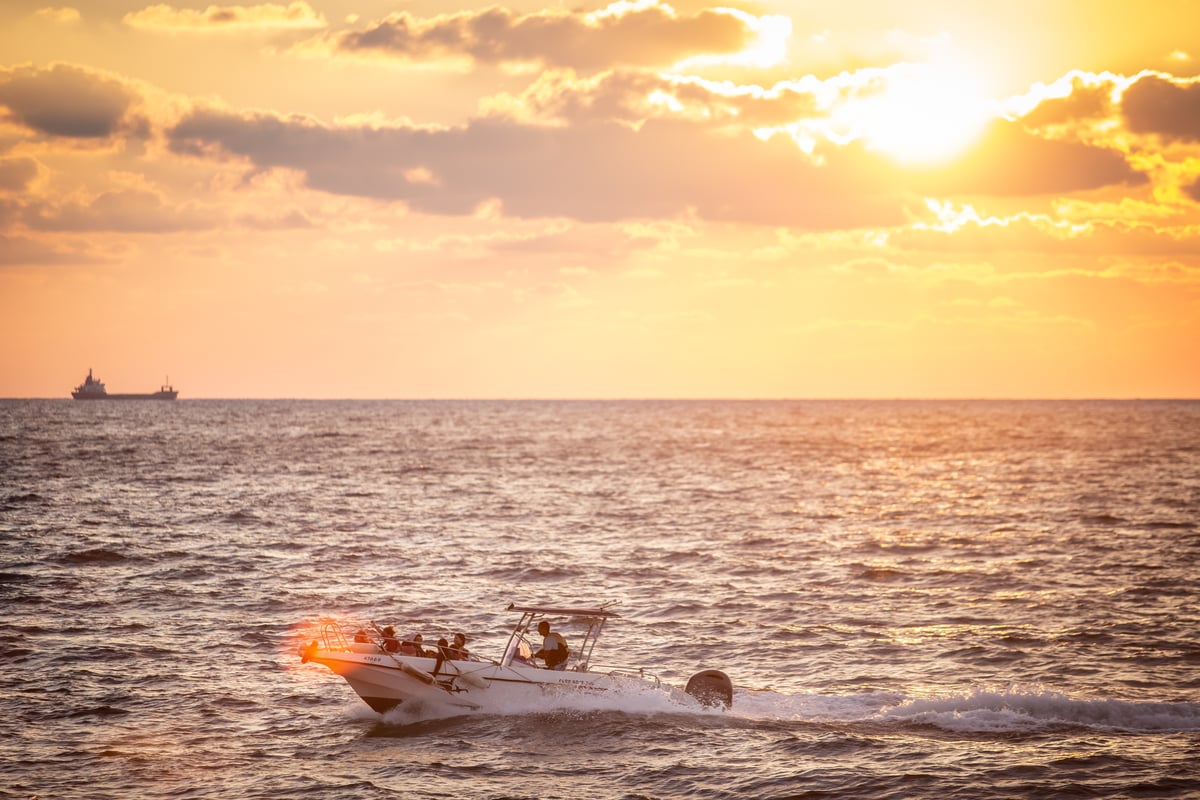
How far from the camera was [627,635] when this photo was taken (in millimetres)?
39125

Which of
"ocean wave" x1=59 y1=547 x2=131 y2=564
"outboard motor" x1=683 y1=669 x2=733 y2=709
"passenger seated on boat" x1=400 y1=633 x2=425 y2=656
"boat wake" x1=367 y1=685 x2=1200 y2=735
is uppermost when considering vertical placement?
"passenger seated on boat" x1=400 y1=633 x2=425 y2=656

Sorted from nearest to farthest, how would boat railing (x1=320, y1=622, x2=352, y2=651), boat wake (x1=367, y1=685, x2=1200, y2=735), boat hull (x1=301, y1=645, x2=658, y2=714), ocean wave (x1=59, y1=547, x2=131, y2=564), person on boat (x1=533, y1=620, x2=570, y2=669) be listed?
boat wake (x1=367, y1=685, x2=1200, y2=735) → boat hull (x1=301, y1=645, x2=658, y2=714) → person on boat (x1=533, y1=620, x2=570, y2=669) → boat railing (x1=320, y1=622, x2=352, y2=651) → ocean wave (x1=59, y1=547, x2=131, y2=564)

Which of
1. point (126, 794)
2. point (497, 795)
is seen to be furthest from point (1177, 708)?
point (126, 794)

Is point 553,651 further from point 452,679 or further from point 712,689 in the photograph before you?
point 712,689

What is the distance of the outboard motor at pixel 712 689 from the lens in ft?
99.9

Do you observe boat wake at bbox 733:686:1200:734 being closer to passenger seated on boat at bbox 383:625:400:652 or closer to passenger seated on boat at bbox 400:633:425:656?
passenger seated on boat at bbox 400:633:425:656

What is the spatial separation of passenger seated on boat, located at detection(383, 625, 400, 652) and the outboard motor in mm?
8122

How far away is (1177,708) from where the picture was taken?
29.6m

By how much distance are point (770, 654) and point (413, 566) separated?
21.5 metres

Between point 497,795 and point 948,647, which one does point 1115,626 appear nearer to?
point 948,647

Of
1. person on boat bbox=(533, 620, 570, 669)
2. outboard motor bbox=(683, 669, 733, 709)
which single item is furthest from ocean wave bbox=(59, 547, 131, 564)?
outboard motor bbox=(683, 669, 733, 709)

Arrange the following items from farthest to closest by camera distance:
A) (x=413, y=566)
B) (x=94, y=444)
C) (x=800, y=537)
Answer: (x=94, y=444) < (x=800, y=537) < (x=413, y=566)

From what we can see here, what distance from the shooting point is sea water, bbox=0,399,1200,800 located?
25766 mm

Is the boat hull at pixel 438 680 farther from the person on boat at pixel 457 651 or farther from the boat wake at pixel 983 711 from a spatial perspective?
the boat wake at pixel 983 711
